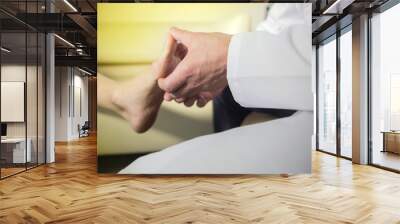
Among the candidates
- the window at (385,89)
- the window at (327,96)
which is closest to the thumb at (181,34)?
the window at (385,89)

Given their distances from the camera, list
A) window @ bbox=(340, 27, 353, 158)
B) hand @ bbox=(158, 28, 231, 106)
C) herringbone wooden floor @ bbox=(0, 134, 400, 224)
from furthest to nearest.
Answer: window @ bbox=(340, 27, 353, 158)
hand @ bbox=(158, 28, 231, 106)
herringbone wooden floor @ bbox=(0, 134, 400, 224)

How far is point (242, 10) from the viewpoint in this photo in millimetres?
6402

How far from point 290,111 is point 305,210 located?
237cm

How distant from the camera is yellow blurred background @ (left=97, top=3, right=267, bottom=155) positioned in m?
6.32

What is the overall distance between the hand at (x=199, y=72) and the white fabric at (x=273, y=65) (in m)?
0.16

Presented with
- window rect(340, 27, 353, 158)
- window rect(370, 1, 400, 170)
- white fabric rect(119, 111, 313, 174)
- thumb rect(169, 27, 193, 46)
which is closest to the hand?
thumb rect(169, 27, 193, 46)

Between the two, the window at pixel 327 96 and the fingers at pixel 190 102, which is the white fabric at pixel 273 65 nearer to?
the fingers at pixel 190 102

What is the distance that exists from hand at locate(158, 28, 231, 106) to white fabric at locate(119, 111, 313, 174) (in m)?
0.74

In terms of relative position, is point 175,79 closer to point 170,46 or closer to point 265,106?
point 170,46

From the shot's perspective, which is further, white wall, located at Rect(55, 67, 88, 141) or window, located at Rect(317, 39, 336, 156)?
white wall, located at Rect(55, 67, 88, 141)

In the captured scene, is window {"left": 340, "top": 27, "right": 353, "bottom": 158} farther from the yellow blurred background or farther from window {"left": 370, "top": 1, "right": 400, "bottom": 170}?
the yellow blurred background

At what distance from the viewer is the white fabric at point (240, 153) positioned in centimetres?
634

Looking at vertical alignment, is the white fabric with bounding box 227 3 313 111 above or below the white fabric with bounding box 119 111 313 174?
above

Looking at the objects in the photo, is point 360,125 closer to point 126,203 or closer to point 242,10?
point 242,10
